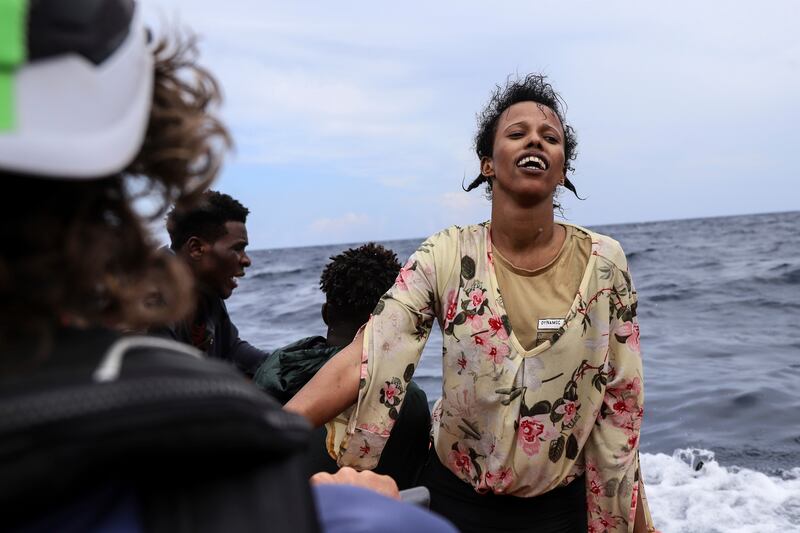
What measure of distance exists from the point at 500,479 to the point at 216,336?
2.34m

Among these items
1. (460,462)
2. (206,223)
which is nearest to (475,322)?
(460,462)

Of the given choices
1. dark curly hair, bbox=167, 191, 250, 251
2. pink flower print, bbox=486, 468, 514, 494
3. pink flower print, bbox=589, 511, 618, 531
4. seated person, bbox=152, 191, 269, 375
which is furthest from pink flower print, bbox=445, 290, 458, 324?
dark curly hair, bbox=167, 191, 250, 251

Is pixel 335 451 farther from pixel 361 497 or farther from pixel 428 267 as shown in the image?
pixel 361 497

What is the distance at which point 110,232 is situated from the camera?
0.72 metres

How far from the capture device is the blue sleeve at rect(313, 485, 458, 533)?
0.75m

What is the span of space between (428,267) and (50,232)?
75.3 inches

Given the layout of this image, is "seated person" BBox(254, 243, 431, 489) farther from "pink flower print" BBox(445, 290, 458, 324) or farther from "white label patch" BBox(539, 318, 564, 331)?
"white label patch" BBox(539, 318, 564, 331)

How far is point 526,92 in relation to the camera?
9.30 feet

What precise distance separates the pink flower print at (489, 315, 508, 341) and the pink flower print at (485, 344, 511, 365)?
1.1 inches

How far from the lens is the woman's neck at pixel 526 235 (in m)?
2.61

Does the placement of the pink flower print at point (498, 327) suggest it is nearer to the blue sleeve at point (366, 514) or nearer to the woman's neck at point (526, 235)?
the woman's neck at point (526, 235)

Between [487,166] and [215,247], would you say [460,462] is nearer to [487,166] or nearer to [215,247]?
[487,166]

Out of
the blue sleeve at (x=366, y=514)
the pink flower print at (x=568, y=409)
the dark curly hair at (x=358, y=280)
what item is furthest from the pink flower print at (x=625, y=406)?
the blue sleeve at (x=366, y=514)

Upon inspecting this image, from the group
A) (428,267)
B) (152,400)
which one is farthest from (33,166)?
(428,267)
